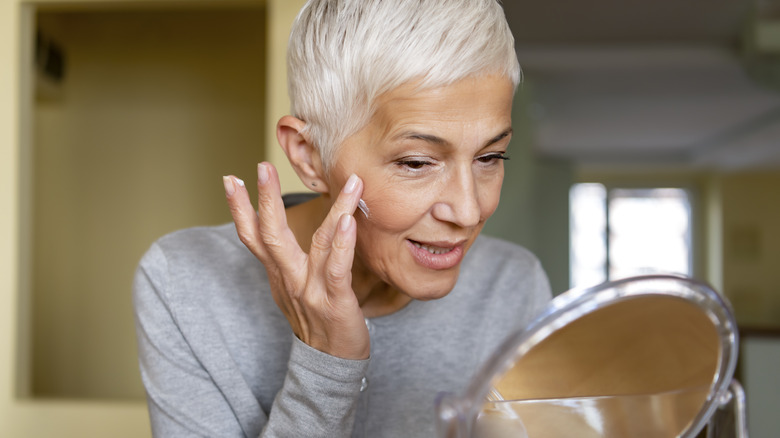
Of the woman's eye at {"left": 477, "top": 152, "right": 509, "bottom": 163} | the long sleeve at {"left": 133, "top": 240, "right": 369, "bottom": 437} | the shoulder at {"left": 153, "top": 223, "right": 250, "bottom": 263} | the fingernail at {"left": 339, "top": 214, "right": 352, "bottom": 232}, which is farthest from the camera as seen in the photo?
the shoulder at {"left": 153, "top": 223, "right": 250, "bottom": 263}

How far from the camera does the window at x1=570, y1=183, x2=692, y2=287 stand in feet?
6.75

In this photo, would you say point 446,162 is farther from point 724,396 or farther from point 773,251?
point 773,251

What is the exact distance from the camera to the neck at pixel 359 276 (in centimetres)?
104

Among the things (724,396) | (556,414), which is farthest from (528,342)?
(724,396)

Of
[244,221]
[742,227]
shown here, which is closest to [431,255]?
[244,221]

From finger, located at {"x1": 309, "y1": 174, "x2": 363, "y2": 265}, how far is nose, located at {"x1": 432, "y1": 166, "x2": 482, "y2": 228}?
0.33ft

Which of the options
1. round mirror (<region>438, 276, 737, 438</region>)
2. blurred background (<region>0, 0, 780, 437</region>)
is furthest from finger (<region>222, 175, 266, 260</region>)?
blurred background (<region>0, 0, 780, 437</region>)

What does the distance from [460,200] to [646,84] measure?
146cm

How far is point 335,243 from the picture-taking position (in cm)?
72

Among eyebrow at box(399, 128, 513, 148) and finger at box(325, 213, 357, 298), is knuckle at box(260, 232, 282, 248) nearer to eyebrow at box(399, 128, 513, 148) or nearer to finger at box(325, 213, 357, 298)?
finger at box(325, 213, 357, 298)

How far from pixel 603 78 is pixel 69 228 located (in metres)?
2.97

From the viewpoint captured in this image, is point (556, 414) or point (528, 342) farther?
point (556, 414)

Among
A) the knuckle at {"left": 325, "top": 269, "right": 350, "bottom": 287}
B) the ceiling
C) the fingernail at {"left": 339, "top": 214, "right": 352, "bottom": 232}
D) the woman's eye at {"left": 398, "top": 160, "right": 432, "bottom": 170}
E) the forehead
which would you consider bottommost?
the knuckle at {"left": 325, "top": 269, "right": 350, "bottom": 287}

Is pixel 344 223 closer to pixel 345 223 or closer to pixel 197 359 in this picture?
pixel 345 223
